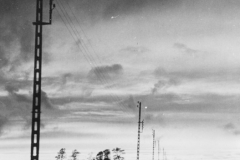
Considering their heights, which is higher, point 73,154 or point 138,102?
point 138,102

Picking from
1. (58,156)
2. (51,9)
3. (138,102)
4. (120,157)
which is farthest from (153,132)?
(58,156)

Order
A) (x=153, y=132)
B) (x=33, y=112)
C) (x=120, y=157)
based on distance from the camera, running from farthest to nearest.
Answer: (x=120, y=157) → (x=153, y=132) → (x=33, y=112)

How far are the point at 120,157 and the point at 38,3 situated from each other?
4480 inches

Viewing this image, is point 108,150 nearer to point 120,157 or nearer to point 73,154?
point 120,157

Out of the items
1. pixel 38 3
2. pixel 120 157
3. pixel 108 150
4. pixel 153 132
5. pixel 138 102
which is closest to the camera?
pixel 38 3

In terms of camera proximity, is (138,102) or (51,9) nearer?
(51,9)

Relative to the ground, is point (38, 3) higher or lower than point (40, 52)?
higher

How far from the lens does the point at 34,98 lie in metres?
20.2

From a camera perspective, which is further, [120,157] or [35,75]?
[120,157]

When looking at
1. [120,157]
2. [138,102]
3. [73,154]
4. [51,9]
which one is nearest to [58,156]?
[73,154]

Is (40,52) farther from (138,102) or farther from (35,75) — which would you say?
(138,102)

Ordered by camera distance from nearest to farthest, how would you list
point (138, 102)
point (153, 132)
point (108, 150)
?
1. point (138, 102)
2. point (153, 132)
3. point (108, 150)

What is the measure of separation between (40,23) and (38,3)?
1.08 meters

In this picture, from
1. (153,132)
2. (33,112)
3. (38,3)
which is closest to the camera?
(33,112)
